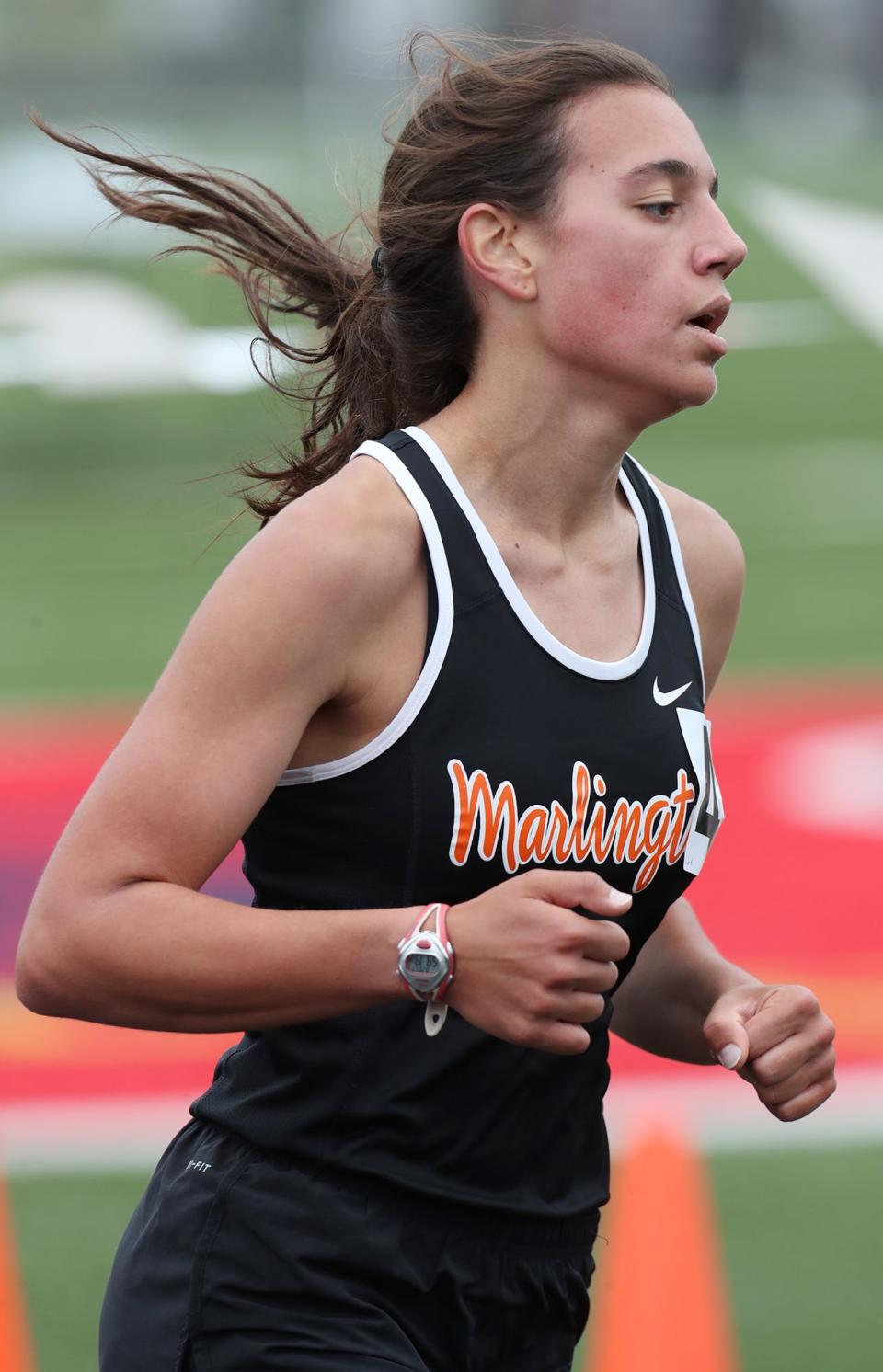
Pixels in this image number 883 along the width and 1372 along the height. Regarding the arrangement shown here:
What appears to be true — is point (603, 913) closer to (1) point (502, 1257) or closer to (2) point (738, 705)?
(1) point (502, 1257)

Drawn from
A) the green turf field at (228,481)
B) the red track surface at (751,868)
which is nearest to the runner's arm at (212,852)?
the red track surface at (751,868)

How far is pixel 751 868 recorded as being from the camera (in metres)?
6.96

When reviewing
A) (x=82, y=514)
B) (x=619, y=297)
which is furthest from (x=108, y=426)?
(x=619, y=297)

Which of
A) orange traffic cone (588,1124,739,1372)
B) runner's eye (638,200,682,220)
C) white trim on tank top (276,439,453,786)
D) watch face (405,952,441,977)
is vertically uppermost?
runner's eye (638,200,682,220)

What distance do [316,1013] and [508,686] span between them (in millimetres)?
425

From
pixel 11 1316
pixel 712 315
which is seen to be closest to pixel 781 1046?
pixel 712 315

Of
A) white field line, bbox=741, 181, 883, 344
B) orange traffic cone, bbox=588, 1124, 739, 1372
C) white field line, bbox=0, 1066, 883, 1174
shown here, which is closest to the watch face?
orange traffic cone, bbox=588, 1124, 739, 1372

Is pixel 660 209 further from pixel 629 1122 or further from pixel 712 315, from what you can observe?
pixel 629 1122

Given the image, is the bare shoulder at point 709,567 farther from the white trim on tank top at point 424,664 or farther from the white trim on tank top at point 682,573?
the white trim on tank top at point 424,664

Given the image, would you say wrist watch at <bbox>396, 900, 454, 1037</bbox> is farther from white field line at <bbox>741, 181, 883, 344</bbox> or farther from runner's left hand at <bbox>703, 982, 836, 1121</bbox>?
white field line at <bbox>741, 181, 883, 344</bbox>

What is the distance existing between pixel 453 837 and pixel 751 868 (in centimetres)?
488

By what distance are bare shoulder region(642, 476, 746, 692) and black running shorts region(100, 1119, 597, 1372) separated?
2.72 ft

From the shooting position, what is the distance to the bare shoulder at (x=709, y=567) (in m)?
2.68

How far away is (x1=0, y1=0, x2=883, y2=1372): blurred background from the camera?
4672 mm
